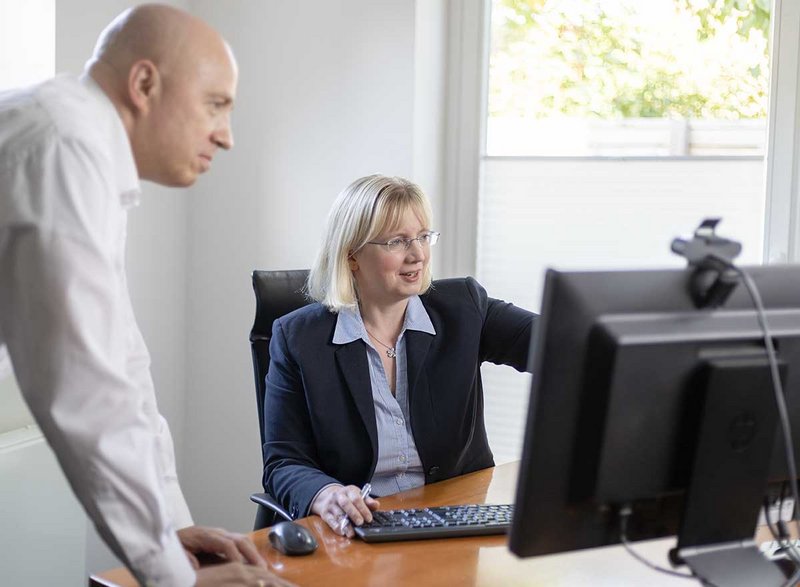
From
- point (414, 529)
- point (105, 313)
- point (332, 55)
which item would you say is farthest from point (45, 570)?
point (332, 55)

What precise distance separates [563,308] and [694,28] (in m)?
2.14

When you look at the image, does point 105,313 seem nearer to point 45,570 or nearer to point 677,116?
point 45,570

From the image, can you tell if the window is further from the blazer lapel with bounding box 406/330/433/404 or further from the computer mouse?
the computer mouse

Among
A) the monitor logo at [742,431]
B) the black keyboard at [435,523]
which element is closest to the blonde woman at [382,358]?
the black keyboard at [435,523]

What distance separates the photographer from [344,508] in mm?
1684

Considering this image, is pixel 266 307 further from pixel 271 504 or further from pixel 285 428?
pixel 271 504

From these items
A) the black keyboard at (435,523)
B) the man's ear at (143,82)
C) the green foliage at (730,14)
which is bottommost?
the black keyboard at (435,523)

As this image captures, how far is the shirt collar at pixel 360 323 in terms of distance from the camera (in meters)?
2.20

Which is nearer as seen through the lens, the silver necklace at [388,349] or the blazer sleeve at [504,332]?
the silver necklace at [388,349]

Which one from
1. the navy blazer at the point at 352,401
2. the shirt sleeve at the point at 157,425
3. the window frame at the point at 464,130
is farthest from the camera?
the window frame at the point at 464,130

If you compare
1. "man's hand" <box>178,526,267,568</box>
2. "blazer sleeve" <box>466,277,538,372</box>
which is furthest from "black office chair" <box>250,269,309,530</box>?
"man's hand" <box>178,526,267,568</box>

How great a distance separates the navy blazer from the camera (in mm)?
2107

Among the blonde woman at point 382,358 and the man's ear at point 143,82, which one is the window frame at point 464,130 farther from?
the man's ear at point 143,82

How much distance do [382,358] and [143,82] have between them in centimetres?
105
